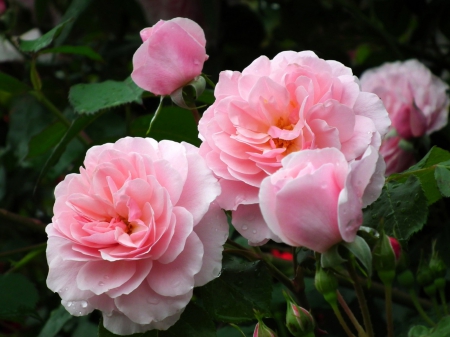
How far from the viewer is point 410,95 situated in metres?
0.88

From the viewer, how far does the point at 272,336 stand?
43 centimetres

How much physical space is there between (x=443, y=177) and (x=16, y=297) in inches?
20.2

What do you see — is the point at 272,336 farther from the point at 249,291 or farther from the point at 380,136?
the point at 380,136

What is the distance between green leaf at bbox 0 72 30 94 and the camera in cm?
79

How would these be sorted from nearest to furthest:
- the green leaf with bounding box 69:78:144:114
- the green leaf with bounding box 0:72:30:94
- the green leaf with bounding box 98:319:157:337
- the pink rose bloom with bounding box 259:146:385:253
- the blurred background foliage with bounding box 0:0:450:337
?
the pink rose bloom with bounding box 259:146:385:253
the green leaf with bounding box 98:319:157:337
the green leaf with bounding box 69:78:144:114
the green leaf with bounding box 0:72:30:94
the blurred background foliage with bounding box 0:0:450:337

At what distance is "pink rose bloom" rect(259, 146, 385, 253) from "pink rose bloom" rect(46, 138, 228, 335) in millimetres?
69

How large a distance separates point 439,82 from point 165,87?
0.55 meters

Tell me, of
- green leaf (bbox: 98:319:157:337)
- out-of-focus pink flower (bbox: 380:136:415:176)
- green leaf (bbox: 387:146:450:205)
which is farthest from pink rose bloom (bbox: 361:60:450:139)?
green leaf (bbox: 98:319:157:337)

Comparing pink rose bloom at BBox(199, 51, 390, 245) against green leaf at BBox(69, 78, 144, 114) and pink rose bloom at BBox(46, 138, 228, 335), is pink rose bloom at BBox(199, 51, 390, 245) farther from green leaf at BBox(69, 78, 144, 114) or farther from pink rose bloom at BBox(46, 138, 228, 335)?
green leaf at BBox(69, 78, 144, 114)

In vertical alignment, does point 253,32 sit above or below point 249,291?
below

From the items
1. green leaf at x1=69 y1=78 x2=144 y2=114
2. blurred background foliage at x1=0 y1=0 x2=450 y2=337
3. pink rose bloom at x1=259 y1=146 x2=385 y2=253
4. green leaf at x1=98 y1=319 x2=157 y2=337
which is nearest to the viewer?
pink rose bloom at x1=259 y1=146 x2=385 y2=253

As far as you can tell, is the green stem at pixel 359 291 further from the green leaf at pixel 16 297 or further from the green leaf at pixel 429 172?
the green leaf at pixel 16 297

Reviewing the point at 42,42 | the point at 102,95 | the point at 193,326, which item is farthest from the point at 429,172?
the point at 42,42

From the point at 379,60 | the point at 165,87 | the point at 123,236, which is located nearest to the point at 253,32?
the point at 379,60
